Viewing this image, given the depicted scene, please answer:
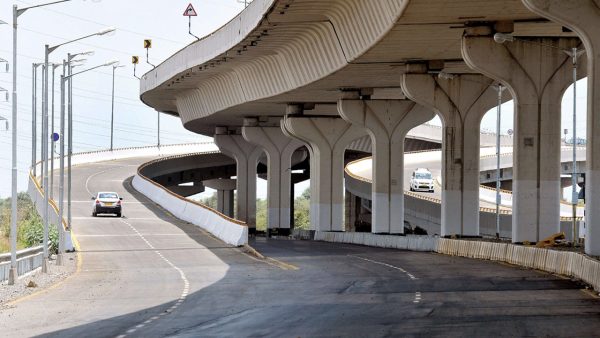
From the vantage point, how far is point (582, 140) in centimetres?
16200

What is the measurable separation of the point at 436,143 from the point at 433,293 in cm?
12656

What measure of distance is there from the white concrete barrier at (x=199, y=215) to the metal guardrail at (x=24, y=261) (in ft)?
40.5

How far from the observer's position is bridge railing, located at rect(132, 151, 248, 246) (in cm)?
6238

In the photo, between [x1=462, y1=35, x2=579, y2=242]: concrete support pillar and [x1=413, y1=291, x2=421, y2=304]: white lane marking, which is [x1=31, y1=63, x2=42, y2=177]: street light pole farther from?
[x1=413, y1=291, x2=421, y2=304]: white lane marking

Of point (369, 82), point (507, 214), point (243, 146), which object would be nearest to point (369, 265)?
point (369, 82)

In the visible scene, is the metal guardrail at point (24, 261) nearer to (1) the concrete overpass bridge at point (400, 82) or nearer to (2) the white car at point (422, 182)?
(1) the concrete overpass bridge at point (400, 82)

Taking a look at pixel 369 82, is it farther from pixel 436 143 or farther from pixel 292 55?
pixel 436 143

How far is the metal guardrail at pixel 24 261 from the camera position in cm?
4064

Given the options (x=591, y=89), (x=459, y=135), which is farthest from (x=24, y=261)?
(x=459, y=135)

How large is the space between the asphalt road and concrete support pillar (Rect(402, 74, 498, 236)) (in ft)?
19.0

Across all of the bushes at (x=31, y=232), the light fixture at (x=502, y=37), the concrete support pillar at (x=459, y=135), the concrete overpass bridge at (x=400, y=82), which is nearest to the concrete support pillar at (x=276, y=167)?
Result: the concrete overpass bridge at (x=400, y=82)

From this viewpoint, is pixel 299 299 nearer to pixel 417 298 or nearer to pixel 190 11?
pixel 417 298

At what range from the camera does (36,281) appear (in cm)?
4169

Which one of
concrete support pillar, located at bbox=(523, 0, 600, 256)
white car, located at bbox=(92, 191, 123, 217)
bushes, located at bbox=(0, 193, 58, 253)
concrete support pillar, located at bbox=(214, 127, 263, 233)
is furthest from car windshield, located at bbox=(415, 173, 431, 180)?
concrete support pillar, located at bbox=(523, 0, 600, 256)
